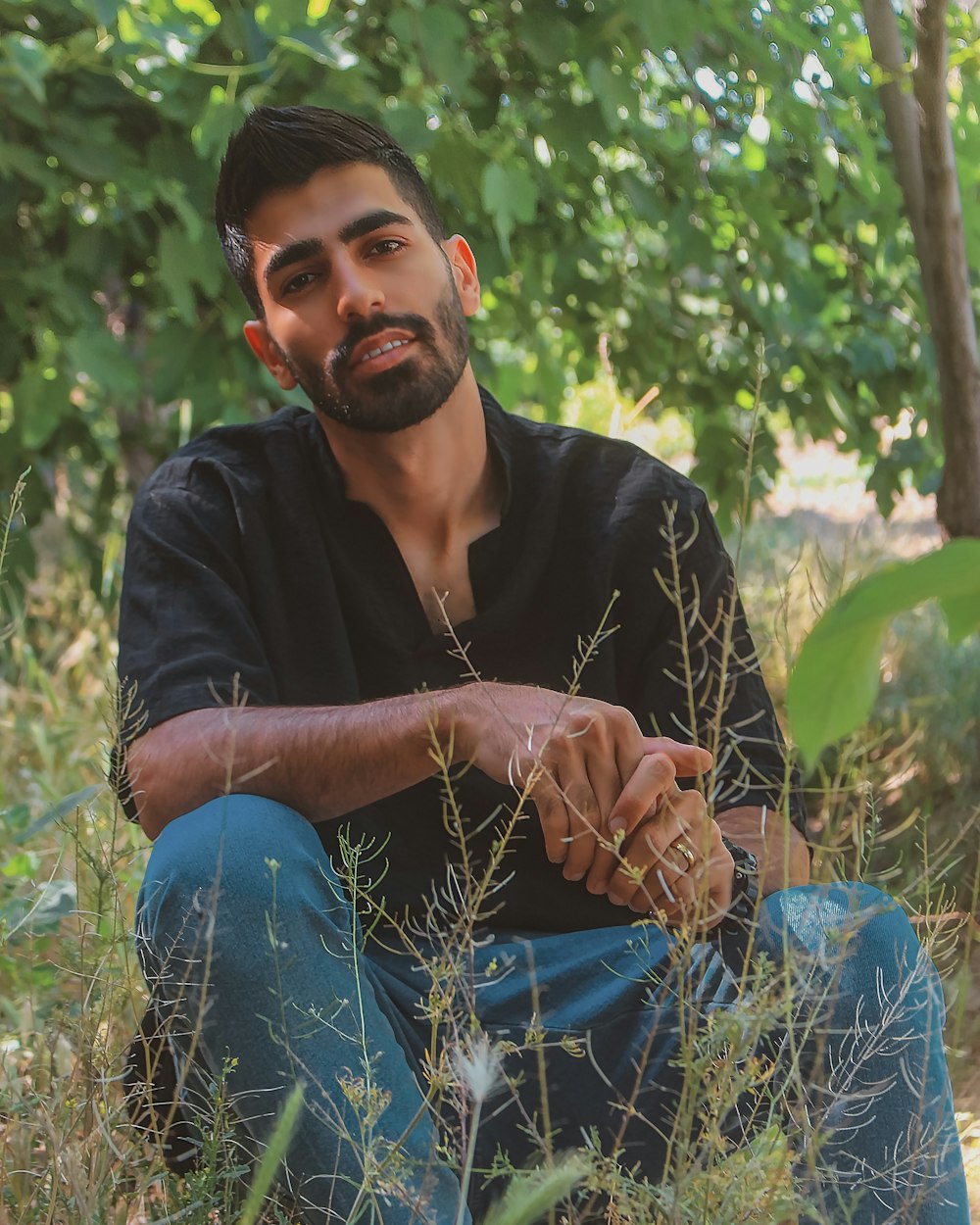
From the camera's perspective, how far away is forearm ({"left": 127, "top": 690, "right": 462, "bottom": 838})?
4.78 feet

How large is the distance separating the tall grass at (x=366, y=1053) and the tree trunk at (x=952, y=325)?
66cm

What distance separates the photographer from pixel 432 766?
1453mm

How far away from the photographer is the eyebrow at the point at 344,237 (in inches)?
76.0

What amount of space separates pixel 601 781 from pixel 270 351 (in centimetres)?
108

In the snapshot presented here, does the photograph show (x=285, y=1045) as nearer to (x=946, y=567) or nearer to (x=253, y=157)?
(x=946, y=567)

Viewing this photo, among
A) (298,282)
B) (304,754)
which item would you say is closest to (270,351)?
(298,282)

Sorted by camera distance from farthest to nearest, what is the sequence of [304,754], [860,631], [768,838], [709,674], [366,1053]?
[709,674], [768,838], [304,754], [366,1053], [860,631]

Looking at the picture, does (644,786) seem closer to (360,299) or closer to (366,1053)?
Answer: (366,1053)

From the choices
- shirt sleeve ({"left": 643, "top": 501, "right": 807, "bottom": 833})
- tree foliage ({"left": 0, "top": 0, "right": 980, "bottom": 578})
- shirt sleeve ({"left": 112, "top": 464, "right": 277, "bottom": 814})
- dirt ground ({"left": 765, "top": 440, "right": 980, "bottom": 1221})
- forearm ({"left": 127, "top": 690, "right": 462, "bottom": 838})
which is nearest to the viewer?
forearm ({"left": 127, "top": 690, "right": 462, "bottom": 838})

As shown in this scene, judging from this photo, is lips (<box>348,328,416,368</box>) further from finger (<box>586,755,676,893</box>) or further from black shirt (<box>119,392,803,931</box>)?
finger (<box>586,755,676,893</box>)

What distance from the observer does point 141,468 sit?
3.75 metres

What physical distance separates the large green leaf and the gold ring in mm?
811

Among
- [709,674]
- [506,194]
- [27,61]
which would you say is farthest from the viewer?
[506,194]

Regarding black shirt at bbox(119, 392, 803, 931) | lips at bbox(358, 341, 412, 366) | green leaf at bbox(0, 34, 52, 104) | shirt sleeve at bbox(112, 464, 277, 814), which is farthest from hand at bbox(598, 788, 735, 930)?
green leaf at bbox(0, 34, 52, 104)
